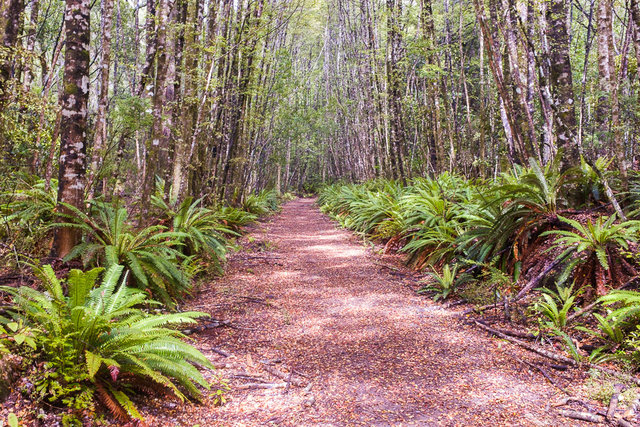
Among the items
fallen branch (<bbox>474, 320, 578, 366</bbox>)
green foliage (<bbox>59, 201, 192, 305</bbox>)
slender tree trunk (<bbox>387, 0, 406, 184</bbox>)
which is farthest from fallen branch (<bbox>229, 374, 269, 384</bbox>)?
slender tree trunk (<bbox>387, 0, 406, 184</bbox>)

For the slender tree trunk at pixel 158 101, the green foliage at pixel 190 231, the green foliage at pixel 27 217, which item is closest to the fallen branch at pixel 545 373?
the green foliage at pixel 190 231

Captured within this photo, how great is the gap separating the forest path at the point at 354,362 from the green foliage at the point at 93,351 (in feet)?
0.71

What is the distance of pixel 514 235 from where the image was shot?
15.4ft

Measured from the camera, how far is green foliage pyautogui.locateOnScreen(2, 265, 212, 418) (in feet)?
6.40

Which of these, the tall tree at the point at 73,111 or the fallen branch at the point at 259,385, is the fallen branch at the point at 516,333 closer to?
the fallen branch at the point at 259,385

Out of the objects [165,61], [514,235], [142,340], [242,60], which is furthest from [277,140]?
[142,340]

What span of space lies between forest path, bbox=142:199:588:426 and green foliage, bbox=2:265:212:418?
217 mm

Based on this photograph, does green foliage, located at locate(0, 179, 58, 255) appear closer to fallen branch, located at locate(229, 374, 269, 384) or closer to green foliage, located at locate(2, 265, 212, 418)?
green foliage, located at locate(2, 265, 212, 418)

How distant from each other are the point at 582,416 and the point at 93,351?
9.30 feet

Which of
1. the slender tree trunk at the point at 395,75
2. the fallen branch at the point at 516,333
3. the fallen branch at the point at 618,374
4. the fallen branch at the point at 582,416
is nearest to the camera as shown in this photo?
the fallen branch at the point at 582,416

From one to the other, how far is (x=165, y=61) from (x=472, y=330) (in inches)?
190

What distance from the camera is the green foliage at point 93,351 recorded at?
1951 millimetres

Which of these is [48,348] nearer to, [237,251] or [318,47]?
[237,251]

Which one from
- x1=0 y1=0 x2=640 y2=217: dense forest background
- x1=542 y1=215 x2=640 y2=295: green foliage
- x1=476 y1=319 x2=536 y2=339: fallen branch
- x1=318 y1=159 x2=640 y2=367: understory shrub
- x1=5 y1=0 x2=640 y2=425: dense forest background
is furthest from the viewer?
x1=0 y1=0 x2=640 y2=217: dense forest background
